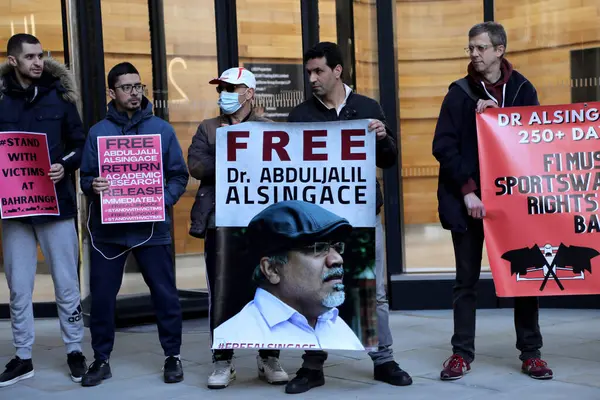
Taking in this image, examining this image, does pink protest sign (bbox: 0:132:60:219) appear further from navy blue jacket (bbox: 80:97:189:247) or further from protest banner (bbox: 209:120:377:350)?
protest banner (bbox: 209:120:377:350)

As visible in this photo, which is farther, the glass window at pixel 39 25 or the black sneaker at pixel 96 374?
the glass window at pixel 39 25

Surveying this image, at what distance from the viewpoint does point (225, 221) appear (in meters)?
5.80

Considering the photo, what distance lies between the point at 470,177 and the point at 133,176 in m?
2.04

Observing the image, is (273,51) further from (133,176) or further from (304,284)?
(304,284)

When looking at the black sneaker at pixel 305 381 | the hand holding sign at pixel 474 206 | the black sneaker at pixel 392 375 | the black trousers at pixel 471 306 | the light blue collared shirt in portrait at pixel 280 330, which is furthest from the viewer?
the black trousers at pixel 471 306

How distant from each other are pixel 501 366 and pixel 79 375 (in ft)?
8.67

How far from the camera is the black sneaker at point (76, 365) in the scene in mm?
6293

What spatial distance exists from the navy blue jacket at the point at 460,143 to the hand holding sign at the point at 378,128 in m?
0.50

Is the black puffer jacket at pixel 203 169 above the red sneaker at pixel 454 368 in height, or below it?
above

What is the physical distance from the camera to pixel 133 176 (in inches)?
241

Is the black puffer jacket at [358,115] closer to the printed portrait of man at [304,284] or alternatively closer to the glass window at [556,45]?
the printed portrait of man at [304,284]

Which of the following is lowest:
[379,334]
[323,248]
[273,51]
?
[379,334]

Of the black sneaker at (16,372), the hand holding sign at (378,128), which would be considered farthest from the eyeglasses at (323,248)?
the black sneaker at (16,372)

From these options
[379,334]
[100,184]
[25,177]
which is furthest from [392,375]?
[25,177]
